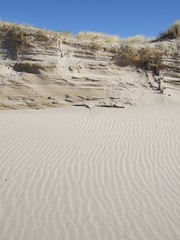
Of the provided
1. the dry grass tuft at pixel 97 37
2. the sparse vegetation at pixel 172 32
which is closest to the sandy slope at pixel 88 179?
the dry grass tuft at pixel 97 37

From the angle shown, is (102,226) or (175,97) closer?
(102,226)

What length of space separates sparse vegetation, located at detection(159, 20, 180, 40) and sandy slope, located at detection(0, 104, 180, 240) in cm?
745

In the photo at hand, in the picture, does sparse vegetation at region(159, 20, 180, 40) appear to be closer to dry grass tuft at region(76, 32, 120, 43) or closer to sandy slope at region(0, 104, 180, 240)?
dry grass tuft at region(76, 32, 120, 43)

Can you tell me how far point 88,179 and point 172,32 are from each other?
40.5 ft

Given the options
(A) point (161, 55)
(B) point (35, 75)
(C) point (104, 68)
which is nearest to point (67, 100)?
(B) point (35, 75)

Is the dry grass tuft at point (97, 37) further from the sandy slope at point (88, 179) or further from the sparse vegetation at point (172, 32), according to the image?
the sandy slope at point (88, 179)

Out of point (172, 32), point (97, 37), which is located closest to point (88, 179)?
point (97, 37)

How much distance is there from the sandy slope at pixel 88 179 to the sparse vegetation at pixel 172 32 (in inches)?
293

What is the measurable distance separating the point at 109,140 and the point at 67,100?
4.27 meters

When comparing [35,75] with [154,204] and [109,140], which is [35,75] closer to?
[109,140]

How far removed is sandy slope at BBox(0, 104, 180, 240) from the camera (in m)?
3.66

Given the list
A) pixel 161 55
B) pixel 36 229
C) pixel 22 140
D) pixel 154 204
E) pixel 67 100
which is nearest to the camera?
pixel 36 229

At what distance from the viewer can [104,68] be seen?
41.2ft

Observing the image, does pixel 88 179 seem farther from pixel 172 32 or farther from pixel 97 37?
pixel 172 32
